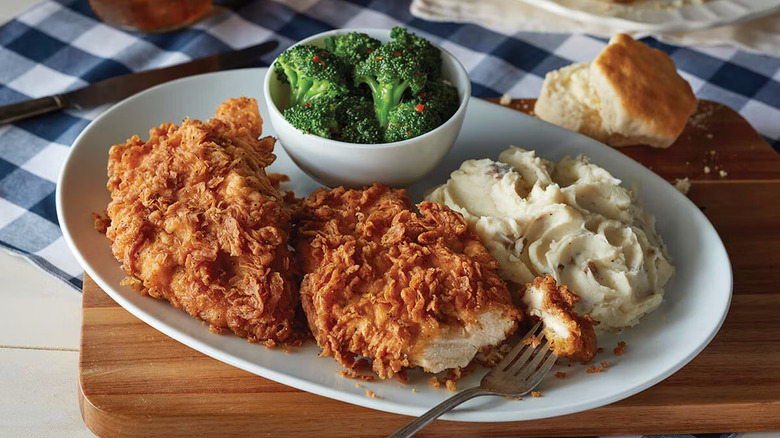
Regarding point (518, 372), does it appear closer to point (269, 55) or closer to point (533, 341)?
point (533, 341)

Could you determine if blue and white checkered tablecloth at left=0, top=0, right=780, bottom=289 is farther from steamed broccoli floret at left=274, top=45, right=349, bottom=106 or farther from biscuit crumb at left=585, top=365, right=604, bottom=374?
biscuit crumb at left=585, top=365, right=604, bottom=374

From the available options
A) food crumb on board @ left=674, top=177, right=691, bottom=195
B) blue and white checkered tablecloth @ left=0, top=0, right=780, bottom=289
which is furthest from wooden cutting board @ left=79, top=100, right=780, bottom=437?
blue and white checkered tablecloth @ left=0, top=0, right=780, bottom=289

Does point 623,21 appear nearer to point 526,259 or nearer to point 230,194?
point 526,259

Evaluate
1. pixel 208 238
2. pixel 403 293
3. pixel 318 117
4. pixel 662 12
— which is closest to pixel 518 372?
pixel 403 293

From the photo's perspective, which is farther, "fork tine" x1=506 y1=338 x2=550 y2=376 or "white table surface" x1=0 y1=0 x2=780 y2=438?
"white table surface" x1=0 y1=0 x2=780 y2=438

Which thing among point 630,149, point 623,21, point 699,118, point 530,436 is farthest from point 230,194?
point 623,21

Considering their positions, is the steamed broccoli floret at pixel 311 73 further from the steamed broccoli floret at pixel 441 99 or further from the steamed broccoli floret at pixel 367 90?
the steamed broccoli floret at pixel 441 99

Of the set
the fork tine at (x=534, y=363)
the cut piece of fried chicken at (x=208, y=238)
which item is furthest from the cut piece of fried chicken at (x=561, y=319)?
the cut piece of fried chicken at (x=208, y=238)
